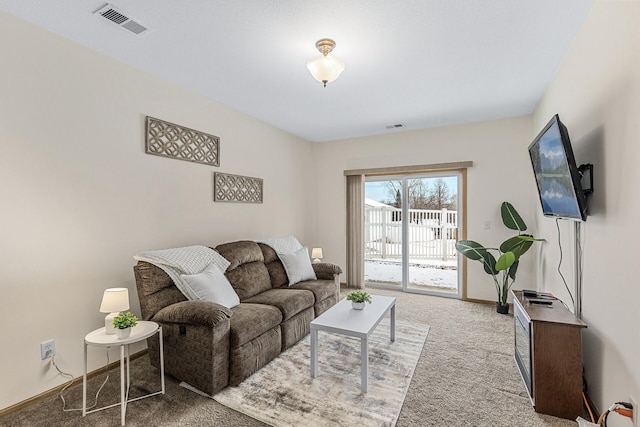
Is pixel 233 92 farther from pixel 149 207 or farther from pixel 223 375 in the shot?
pixel 223 375

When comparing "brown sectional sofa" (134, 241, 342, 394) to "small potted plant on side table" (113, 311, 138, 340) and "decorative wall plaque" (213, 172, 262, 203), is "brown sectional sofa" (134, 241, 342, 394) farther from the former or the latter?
"decorative wall plaque" (213, 172, 262, 203)

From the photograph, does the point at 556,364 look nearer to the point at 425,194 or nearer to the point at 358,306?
the point at 358,306

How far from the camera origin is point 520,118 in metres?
4.11

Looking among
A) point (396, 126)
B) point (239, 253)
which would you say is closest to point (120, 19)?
point (239, 253)

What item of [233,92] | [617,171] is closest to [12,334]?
[233,92]

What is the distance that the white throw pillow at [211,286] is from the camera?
A: 2.50 metres

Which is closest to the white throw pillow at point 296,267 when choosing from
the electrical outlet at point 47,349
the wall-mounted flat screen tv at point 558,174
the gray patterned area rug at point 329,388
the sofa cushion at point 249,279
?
the sofa cushion at point 249,279

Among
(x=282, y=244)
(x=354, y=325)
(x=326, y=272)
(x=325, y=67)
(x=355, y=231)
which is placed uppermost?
(x=325, y=67)

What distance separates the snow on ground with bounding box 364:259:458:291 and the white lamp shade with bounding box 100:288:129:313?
399 centimetres

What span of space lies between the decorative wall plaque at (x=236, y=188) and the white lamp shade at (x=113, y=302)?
1611 mm

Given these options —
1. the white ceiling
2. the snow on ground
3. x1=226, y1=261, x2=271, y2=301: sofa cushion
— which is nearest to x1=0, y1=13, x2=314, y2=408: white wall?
the white ceiling

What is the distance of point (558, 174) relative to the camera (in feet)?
6.69

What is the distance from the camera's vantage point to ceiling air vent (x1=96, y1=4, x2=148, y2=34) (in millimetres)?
1986

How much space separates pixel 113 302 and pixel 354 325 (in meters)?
1.74
